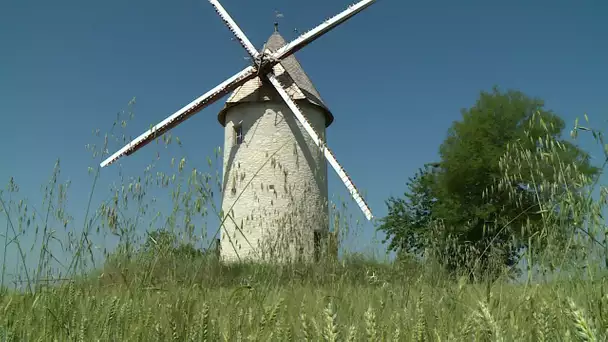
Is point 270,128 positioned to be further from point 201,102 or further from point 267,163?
point 201,102

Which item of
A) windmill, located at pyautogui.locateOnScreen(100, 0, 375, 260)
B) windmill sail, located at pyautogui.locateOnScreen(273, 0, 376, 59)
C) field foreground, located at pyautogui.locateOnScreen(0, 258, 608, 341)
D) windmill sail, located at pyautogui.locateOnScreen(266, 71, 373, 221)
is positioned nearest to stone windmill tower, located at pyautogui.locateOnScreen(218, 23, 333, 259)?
windmill, located at pyautogui.locateOnScreen(100, 0, 375, 260)

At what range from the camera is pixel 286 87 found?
15.9 metres

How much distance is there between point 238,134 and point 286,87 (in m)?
2.35

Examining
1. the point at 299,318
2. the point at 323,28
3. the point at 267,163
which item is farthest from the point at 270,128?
the point at 299,318

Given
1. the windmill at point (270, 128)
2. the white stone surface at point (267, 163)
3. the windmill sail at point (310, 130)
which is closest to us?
the windmill sail at point (310, 130)

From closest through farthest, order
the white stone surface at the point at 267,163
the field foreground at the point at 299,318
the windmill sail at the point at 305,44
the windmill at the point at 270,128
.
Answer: the field foreground at the point at 299,318 < the white stone surface at the point at 267,163 < the windmill at the point at 270,128 < the windmill sail at the point at 305,44

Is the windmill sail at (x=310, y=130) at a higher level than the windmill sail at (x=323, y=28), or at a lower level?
lower

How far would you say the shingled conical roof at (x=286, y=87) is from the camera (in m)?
15.8

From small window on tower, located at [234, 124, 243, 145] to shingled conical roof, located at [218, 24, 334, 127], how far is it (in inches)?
34.0

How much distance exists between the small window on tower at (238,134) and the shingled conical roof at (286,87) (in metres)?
0.86

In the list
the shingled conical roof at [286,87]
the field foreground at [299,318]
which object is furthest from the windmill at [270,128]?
the field foreground at [299,318]

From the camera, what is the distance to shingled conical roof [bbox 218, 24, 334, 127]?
15802 mm

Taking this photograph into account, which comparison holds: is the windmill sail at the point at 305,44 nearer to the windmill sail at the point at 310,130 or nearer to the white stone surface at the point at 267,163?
the windmill sail at the point at 310,130

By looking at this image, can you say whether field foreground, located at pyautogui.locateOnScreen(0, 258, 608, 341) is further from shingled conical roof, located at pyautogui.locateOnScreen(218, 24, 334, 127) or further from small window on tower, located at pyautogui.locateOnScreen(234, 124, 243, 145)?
shingled conical roof, located at pyautogui.locateOnScreen(218, 24, 334, 127)
